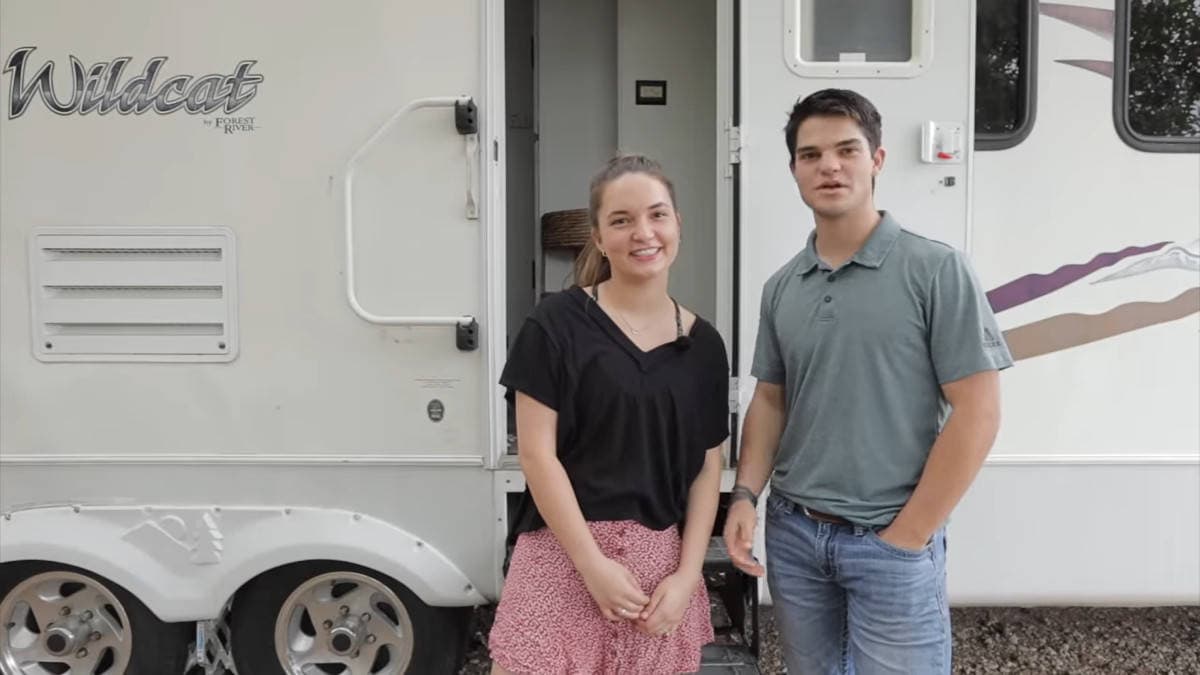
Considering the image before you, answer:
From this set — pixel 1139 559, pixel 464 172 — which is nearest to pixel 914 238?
pixel 464 172

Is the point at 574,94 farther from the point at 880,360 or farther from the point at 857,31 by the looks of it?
the point at 880,360

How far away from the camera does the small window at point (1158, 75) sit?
255cm

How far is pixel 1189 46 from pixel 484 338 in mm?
2395

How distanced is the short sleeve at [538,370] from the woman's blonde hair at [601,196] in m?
0.19

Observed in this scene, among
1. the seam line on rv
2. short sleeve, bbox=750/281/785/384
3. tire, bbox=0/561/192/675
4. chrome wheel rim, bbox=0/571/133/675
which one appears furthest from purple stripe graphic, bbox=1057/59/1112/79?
chrome wheel rim, bbox=0/571/133/675

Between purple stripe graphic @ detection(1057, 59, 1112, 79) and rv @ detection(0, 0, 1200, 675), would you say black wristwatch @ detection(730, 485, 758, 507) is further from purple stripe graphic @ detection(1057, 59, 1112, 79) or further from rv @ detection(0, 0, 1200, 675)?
purple stripe graphic @ detection(1057, 59, 1112, 79)

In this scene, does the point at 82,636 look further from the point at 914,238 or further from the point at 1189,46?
the point at 1189,46

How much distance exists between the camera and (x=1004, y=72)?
8.48 ft

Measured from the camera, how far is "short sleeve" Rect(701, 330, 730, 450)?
1.68 m

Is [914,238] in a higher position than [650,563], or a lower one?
higher

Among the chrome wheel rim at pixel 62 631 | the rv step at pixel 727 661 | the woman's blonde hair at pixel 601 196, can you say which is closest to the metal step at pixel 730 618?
the rv step at pixel 727 661

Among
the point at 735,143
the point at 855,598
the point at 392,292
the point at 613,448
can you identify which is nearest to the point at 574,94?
the point at 735,143

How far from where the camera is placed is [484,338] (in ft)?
8.02

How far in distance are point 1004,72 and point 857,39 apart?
505mm
